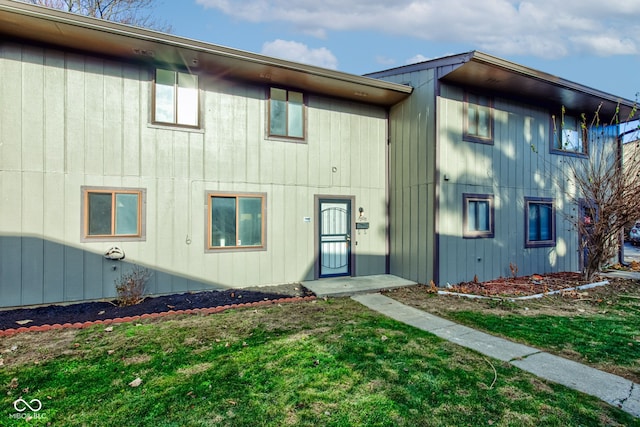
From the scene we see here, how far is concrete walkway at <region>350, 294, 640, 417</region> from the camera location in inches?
110

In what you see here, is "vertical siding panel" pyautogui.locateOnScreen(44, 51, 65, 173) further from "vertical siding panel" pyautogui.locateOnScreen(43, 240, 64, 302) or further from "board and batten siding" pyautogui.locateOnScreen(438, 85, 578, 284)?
"board and batten siding" pyautogui.locateOnScreen(438, 85, 578, 284)

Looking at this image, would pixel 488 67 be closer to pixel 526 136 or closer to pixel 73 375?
pixel 526 136

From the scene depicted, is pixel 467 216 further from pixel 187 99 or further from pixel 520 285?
pixel 187 99

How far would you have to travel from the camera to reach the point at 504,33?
14.7 meters

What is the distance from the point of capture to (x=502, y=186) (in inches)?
315

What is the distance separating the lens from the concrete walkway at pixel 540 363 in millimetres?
2791

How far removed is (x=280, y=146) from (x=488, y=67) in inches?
189

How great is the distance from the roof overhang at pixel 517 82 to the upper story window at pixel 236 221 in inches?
199

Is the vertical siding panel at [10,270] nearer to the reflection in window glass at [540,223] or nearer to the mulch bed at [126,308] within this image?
the mulch bed at [126,308]

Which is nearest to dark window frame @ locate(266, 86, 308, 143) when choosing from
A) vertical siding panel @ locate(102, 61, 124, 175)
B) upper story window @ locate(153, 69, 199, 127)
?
upper story window @ locate(153, 69, 199, 127)

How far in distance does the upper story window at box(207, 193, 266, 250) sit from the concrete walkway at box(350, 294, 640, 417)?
342cm

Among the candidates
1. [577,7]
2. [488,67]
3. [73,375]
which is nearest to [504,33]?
[577,7]

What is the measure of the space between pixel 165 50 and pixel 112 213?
3.26 meters

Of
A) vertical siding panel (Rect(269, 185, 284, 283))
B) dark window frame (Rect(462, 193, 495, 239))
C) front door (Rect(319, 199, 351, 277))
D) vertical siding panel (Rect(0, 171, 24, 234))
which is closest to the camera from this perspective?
vertical siding panel (Rect(0, 171, 24, 234))
